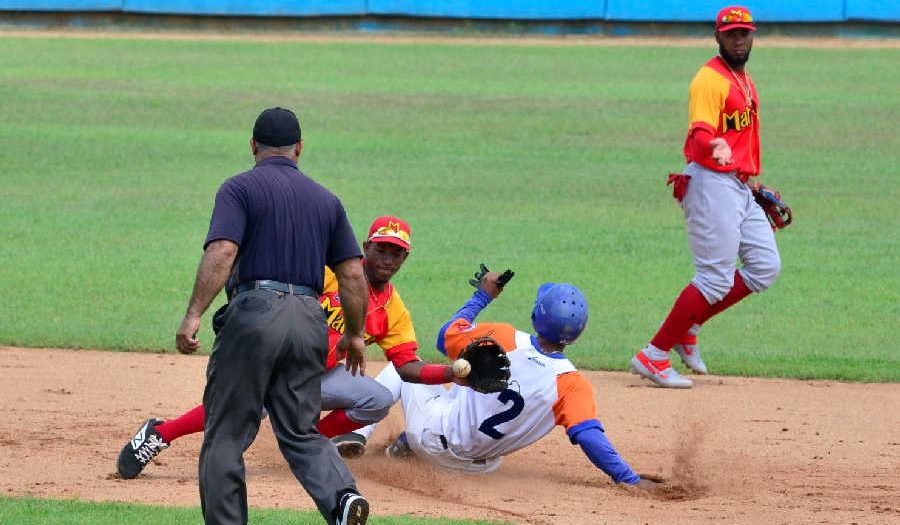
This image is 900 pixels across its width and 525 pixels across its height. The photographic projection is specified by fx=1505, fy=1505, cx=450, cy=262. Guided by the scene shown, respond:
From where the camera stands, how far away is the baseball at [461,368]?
6266 mm

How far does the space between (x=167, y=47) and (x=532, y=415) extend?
19671 mm

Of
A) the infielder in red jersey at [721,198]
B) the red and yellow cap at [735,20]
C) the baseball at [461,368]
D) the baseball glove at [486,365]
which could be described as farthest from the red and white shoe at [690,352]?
the baseball at [461,368]

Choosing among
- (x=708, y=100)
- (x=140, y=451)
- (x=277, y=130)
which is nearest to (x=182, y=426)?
(x=140, y=451)

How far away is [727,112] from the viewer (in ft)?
28.0

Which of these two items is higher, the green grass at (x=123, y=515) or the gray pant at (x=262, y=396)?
the gray pant at (x=262, y=396)

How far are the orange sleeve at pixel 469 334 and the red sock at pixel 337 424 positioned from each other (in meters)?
0.57

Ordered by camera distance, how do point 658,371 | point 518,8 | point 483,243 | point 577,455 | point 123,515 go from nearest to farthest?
point 123,515 → point 577,455 → point 658,371 → point 483,243 → point 518,8

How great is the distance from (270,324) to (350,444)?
6.28ft

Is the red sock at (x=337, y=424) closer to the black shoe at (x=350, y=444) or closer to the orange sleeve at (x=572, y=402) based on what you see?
the black shoe at (x=350, y=444)

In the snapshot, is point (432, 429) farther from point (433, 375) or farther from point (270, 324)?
point (270, 324)

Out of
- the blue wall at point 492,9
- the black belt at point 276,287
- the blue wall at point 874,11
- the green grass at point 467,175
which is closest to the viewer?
the black belt at point 276,287

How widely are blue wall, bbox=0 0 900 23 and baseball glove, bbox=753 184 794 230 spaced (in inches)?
698

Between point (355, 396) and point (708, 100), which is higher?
point (708, 100)

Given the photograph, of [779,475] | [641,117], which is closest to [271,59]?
[641,117]
